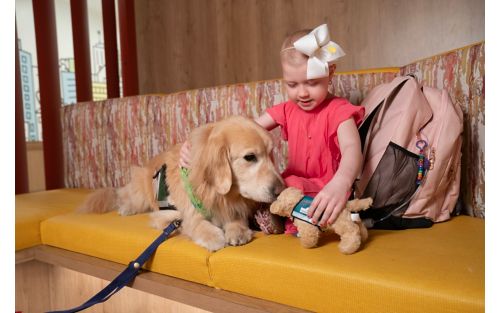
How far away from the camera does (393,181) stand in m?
1.43

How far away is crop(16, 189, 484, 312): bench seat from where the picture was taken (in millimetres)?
945

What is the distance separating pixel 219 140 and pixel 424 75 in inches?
41.7

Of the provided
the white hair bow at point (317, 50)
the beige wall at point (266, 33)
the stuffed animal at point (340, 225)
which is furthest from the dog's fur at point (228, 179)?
the beige wall at point (266, 33)

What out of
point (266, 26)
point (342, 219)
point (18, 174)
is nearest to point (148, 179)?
point (342, 219)

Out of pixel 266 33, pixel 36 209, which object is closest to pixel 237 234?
pixel 36 209

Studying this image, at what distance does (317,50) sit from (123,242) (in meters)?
1.20

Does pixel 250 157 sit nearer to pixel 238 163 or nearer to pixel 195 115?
pixel 238 163

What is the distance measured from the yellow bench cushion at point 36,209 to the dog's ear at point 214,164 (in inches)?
49.9

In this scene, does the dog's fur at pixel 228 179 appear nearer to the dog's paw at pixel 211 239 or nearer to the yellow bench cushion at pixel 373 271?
the dog's paw at pixel 211 239

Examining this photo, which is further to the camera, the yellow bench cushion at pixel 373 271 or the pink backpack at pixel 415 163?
the pink backpack at pixel 415 163

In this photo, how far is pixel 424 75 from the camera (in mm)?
1725

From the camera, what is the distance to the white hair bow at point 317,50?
1.27 meters

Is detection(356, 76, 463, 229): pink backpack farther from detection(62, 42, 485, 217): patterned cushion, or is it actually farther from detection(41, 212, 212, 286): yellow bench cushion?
detection(41, 212, 212, 286): yellow bench cushion

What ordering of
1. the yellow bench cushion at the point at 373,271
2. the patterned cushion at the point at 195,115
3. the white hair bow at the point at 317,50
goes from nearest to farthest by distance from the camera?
the yellow bench cushion at the point at 373,271 < the white hair bow at the point at 317,50 < the patterned cushion at the point at 195,115
